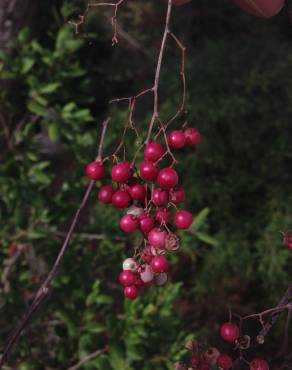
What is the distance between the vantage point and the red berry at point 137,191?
0.86 meters

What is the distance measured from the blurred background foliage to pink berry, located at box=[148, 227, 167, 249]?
288 mm

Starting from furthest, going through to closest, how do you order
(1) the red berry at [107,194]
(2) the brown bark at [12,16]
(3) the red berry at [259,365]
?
(2) the brown bark at [12,16] → (1) the red berry at [107,194] → (3) the red berry at [259,365]

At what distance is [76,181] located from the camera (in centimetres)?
177

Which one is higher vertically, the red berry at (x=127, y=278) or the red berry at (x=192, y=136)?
the red berry at (x=192, y=136)

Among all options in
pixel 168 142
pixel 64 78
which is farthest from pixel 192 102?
pixel 168 142

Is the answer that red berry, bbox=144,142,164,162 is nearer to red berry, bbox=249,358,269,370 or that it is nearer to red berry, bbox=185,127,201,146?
red berry, bbox=185,127,201,146

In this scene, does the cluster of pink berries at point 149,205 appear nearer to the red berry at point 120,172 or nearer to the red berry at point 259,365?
the red berry at point 120,172

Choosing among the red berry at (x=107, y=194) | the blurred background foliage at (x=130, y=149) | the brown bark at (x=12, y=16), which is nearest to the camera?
the red berry at (x=107, y=194)

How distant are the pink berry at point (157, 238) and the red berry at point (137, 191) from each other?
0.07 m

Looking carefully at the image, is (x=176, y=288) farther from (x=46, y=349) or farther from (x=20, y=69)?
(x=20, y=69)

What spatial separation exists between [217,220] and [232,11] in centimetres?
214

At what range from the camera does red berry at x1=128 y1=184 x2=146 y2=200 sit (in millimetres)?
857

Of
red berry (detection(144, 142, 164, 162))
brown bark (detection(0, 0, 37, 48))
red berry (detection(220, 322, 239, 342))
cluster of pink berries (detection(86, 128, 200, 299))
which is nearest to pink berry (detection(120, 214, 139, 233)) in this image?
cluster of pink berries (detection(86, 128, 200, 299))

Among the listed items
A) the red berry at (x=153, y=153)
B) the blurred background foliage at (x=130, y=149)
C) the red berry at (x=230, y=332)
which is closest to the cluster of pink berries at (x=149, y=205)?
the red berry at (x=153, y=153)
